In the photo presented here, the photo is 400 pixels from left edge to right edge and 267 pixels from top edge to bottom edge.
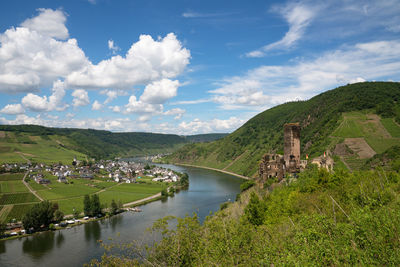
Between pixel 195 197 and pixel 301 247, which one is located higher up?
pixel 301 247

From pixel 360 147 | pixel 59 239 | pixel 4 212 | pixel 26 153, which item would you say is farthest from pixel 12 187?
pixel 360 147

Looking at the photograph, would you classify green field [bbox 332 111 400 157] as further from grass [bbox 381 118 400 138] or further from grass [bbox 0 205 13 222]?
grass [bbox 0 205 13 222]

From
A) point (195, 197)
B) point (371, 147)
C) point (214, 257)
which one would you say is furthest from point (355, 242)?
point (371, 147)

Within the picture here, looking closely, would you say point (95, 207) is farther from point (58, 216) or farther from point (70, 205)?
point (70, 205)

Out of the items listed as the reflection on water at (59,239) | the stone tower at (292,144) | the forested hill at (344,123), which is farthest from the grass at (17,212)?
the forested hill at (344,123)

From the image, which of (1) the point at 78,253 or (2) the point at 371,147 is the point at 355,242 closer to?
(1) the point at 78,253

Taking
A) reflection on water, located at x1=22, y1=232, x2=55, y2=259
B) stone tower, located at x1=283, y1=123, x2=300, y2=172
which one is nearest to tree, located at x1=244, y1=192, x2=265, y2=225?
stone tower, located at x1=283, y1=123, x2=300, y2=172
